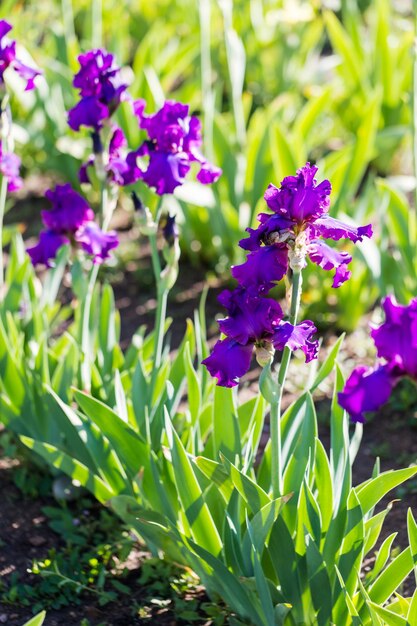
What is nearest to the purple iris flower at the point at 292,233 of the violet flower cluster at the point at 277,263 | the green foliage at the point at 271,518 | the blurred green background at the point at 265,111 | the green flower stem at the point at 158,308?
→ the violet flower cluster at the point at 277,263

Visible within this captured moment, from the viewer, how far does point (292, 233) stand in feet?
5.95

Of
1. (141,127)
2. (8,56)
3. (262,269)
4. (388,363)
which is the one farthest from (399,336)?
(8,56)

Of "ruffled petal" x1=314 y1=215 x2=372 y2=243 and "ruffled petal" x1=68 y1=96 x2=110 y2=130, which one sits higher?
"ruffled petal" x1=68 y1=96 x2=110 y2=130

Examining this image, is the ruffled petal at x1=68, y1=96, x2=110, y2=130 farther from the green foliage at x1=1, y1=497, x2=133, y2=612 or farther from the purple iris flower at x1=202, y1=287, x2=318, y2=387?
the green foliage at x1=1, y1=497, x2=133, y2=612

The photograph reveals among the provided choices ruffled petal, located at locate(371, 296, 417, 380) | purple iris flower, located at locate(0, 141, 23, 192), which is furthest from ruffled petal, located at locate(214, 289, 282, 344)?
purple iris flower, located at locate(0, 141, 23, 192)

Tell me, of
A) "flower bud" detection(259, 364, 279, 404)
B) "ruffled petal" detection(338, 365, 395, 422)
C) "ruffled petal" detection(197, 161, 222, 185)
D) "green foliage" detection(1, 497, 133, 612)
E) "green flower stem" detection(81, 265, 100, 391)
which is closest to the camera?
"flower bud" detection(259, 364, 279, 404)

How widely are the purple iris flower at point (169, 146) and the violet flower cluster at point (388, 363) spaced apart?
24.2 inches

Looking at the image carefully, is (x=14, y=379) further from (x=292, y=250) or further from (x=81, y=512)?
(x=292, y=250)

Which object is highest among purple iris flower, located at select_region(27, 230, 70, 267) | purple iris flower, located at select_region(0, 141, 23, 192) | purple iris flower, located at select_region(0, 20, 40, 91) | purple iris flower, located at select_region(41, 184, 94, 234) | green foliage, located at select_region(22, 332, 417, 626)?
purple iris flower, located at select_region(0, 20, 40, 91)

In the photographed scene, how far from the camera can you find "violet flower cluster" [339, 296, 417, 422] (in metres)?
2.00

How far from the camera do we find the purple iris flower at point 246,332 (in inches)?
71.2

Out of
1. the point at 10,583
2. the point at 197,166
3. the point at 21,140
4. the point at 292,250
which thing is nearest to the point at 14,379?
the point at 10,583

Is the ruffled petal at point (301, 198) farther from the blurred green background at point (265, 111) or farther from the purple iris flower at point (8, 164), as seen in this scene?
the blurred green background at point (265, 111)

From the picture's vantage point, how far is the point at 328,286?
3.75 meters
